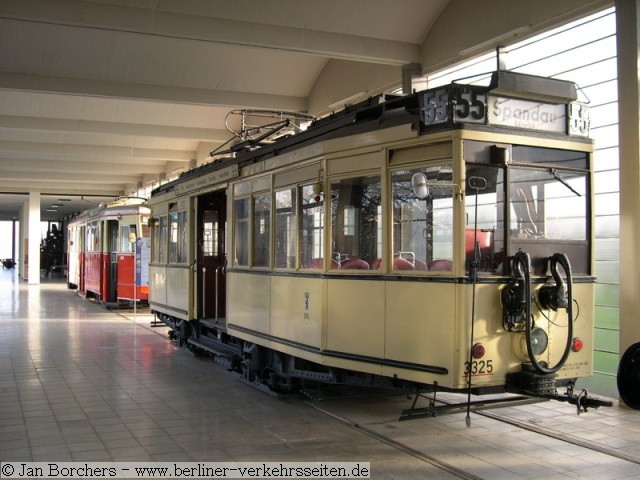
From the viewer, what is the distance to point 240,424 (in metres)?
6.44

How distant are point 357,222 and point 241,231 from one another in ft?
9.16

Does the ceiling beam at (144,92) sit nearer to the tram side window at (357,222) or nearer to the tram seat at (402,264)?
the tram side window at (357,222)

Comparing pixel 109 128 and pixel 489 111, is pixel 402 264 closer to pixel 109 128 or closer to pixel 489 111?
pixel 489 111

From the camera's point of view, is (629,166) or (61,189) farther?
(61,189)

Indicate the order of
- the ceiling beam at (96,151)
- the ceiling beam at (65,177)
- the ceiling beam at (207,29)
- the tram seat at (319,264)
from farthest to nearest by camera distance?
1. the ceiling beam at (65,177)
2. the ceiling beam at (96,151)
3. the ceiling beam at (207,29)
4. the tram seat at (319,264)

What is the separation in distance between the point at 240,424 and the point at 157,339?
6.94 metres

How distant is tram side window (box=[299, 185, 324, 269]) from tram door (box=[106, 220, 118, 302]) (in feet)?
45.9

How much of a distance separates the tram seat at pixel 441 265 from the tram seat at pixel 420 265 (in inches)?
2.2

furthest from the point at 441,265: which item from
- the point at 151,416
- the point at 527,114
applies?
the point at 151,416

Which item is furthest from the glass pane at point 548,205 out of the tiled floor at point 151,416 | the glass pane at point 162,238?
the glass pane at point 162,238

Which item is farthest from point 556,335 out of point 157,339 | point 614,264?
point 157,339

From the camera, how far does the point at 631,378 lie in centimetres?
555

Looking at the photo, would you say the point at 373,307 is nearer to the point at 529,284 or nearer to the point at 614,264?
the point at 529,284

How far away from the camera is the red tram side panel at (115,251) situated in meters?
18.5
